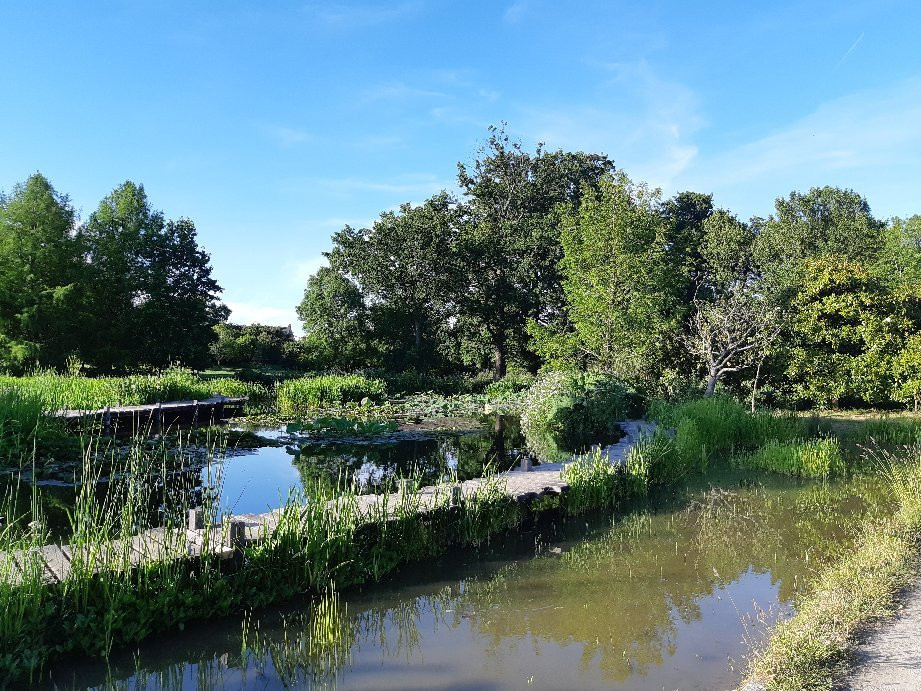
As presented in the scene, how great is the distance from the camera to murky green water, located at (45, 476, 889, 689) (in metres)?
3.48

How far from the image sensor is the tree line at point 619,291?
1722 centimetres

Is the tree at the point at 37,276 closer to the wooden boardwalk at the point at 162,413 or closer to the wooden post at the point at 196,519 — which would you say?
the wooden boardwalk at the point at 162,413

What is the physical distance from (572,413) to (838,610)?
8.48 m

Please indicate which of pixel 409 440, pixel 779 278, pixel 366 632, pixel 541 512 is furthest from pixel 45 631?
pixel 779 278

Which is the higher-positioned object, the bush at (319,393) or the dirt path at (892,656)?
the bush at (319,393)

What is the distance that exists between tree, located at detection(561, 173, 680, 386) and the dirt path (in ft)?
44.7

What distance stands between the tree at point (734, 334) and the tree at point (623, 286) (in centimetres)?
94

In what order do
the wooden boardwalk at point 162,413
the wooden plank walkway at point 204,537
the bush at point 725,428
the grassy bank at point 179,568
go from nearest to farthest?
1. the grassy bank at point 179,568
2. the wooden plank walkway at point 204,537
3. the bush at point 725,428
4. the wooden boardwalk at point 162,413

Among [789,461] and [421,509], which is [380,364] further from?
[421,509]

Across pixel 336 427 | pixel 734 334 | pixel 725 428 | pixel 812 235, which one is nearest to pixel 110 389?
pixel 336 427

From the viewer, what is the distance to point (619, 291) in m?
18.4

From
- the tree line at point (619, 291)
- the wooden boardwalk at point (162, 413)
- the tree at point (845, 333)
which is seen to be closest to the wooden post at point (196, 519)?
the wooden boardwalk at point (162, 413)

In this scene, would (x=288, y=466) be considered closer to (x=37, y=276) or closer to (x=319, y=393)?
(x=319, y=393)

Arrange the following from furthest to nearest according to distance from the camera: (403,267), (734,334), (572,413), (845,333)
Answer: (403,267) → (734,334) → (845,333) → (572,413)
